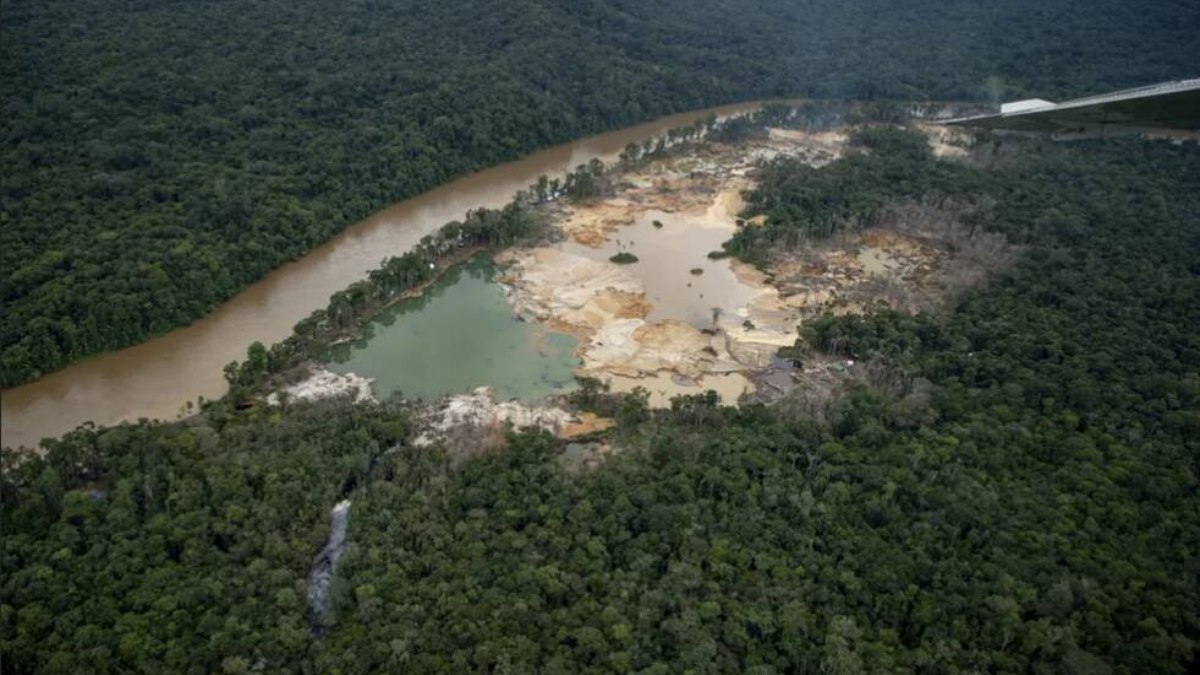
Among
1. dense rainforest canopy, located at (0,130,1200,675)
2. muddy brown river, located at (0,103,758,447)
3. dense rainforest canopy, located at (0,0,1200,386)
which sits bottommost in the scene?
dense rainforest canopy, located at (0,130,1200,675)

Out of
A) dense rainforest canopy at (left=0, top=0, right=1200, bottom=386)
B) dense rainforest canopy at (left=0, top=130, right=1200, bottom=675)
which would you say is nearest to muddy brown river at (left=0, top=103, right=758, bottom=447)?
dense rainforest canopy at (left=0, top=0, right=1200, bottom=386)

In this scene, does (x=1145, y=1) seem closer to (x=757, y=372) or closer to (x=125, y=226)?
(x=757, y=372)

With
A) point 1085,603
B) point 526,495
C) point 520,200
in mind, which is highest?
point 520,200

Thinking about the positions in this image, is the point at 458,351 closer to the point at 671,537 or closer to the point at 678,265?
the point at 678,265

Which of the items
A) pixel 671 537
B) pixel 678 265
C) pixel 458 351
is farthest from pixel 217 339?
pixel 678 265

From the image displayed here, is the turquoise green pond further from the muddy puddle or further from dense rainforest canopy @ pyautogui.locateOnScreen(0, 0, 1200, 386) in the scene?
dense rainforest canopy @ pyautogui.locateOnScreen(0, 0, 1200, 386)

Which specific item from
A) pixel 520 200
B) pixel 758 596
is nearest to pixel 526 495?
pixel 758 596
